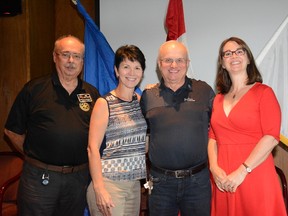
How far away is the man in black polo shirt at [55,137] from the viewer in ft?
6.65

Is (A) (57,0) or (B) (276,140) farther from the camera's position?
(A) (57,0)

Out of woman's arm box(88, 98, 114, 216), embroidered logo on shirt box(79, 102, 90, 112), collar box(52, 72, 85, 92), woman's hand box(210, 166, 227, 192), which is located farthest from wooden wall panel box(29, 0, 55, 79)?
woman's hand box(210, 166, 227, 192)

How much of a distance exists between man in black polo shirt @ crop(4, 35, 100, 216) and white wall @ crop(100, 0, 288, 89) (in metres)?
1.11

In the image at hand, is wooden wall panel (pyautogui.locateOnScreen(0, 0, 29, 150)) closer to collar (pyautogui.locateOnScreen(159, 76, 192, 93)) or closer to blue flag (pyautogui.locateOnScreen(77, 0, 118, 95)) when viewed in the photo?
blue flag (pyautogui.locateOnScreen(77, 0, 118, 95))

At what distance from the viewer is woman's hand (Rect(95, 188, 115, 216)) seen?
179 cm

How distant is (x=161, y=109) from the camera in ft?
6.52

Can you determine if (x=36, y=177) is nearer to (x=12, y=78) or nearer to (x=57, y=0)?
(x=12, y=78)

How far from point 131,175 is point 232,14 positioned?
6.30 feet

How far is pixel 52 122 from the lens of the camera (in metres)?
2.04

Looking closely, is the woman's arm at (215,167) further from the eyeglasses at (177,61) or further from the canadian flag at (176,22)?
the canadian flag at (176,22)

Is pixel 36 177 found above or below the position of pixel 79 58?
below

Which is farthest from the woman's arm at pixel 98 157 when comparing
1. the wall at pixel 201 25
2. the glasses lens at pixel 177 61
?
the wall at pixel 201 25

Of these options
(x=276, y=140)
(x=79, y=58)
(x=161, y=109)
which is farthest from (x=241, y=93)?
(x=79, y=58)

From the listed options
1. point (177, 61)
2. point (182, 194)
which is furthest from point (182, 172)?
point (177, 61)
